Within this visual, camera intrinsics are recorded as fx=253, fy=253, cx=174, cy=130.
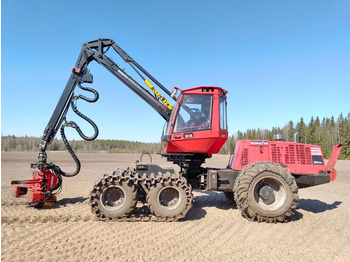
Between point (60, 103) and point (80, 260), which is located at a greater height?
point (60, 103)

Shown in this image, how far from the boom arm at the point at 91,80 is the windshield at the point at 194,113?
72 cm

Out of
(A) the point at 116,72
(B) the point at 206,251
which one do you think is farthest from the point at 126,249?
(A) the point at 116,72

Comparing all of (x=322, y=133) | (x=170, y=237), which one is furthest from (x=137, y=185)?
(x=322, y=133)

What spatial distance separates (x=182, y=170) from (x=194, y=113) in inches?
86.6

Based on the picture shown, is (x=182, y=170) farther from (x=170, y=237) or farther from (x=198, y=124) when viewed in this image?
(x=170, y=237)

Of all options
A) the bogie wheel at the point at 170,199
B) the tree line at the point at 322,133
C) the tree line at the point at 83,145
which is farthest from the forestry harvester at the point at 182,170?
the tree line at the point at 83,145

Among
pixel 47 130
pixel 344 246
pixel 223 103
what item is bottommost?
pixel 344 246

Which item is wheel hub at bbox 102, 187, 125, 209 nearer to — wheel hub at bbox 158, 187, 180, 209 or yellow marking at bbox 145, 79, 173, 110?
wheel hub at bbox 158, 187, 180, 209

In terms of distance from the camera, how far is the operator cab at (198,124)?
792 centimetres

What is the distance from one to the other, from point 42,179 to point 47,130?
172 cm

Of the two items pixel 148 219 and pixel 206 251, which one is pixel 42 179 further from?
pixel 206 251

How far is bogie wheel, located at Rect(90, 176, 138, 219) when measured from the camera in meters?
6.97

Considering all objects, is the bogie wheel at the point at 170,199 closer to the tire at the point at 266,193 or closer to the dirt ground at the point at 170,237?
the dirt ground at the point at 170,237

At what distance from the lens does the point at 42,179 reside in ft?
26.7
